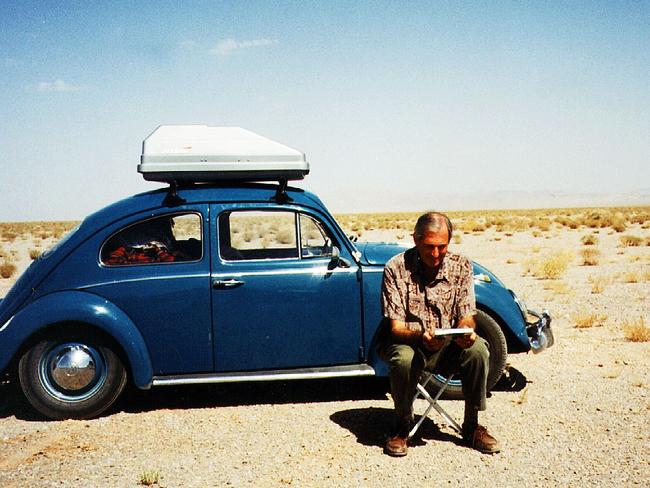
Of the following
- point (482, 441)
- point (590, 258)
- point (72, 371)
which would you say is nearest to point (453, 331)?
point (482, 441)

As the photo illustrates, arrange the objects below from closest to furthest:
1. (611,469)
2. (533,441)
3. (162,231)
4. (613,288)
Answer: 1. (611,469)
2. (533,441)
3. (162,231)
4. (613,288)

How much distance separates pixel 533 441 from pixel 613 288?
891cm

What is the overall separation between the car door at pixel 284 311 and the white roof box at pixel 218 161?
395mm

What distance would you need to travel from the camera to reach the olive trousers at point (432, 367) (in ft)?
14.0

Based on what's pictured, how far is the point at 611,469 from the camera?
13.5ft

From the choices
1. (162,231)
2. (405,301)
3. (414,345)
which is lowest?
(414,345)

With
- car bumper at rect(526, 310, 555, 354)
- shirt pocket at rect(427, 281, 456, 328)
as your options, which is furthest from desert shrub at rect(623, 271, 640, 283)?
shirt pocket at rect(427, 281, 456, 328)

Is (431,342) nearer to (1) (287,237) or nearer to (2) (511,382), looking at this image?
(2) (511,382)

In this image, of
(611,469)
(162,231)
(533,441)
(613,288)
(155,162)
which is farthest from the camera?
(613,288)

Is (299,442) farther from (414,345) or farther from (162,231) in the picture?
(162,231)

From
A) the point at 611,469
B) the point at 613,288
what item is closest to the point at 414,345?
the point at 611,469

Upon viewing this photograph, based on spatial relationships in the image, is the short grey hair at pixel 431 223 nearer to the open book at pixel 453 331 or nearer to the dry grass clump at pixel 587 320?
the open book at pixel 453 331

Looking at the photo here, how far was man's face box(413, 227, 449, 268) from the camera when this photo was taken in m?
4.17

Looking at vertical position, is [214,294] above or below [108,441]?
above
